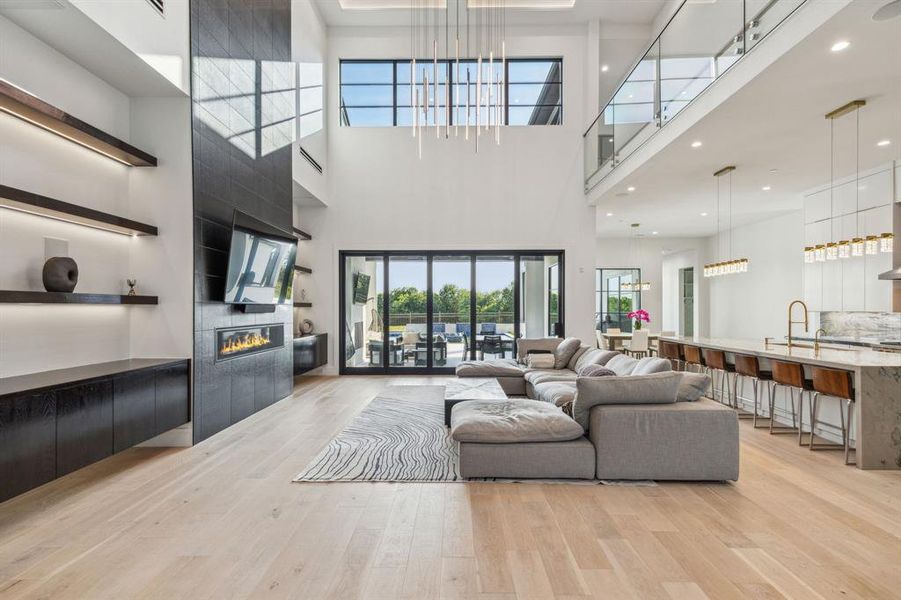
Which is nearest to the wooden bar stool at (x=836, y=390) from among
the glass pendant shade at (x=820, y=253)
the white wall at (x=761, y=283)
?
the glass pendant shade at (x=820, y=253)

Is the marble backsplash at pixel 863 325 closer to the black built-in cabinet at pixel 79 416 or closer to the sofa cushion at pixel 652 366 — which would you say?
the sofa cushion at pixel 652 366

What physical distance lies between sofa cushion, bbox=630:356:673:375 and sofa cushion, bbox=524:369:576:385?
4.03 ft

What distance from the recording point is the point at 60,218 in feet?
11.4

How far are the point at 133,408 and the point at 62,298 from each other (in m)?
0.91

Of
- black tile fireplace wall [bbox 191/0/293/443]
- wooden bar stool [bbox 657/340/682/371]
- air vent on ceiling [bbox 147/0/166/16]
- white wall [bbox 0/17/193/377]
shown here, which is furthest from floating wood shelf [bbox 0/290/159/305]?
wooden bar stool [bbox 657/340/682/371]

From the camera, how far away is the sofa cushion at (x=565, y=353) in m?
→ 6.41

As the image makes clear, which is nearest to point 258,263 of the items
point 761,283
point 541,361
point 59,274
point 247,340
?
point 247,340

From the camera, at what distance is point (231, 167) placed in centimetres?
496

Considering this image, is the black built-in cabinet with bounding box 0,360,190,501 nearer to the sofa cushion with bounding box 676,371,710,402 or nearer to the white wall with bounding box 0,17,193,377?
the white wall with bounding box 0,17,193,377

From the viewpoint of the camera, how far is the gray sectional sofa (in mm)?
3271

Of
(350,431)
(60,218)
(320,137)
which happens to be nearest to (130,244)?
(60,218)

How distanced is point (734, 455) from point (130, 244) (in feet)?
17.0

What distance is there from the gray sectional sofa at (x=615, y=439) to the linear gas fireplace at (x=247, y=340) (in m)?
2.72

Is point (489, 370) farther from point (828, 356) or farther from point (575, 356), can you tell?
point (828, 356)
